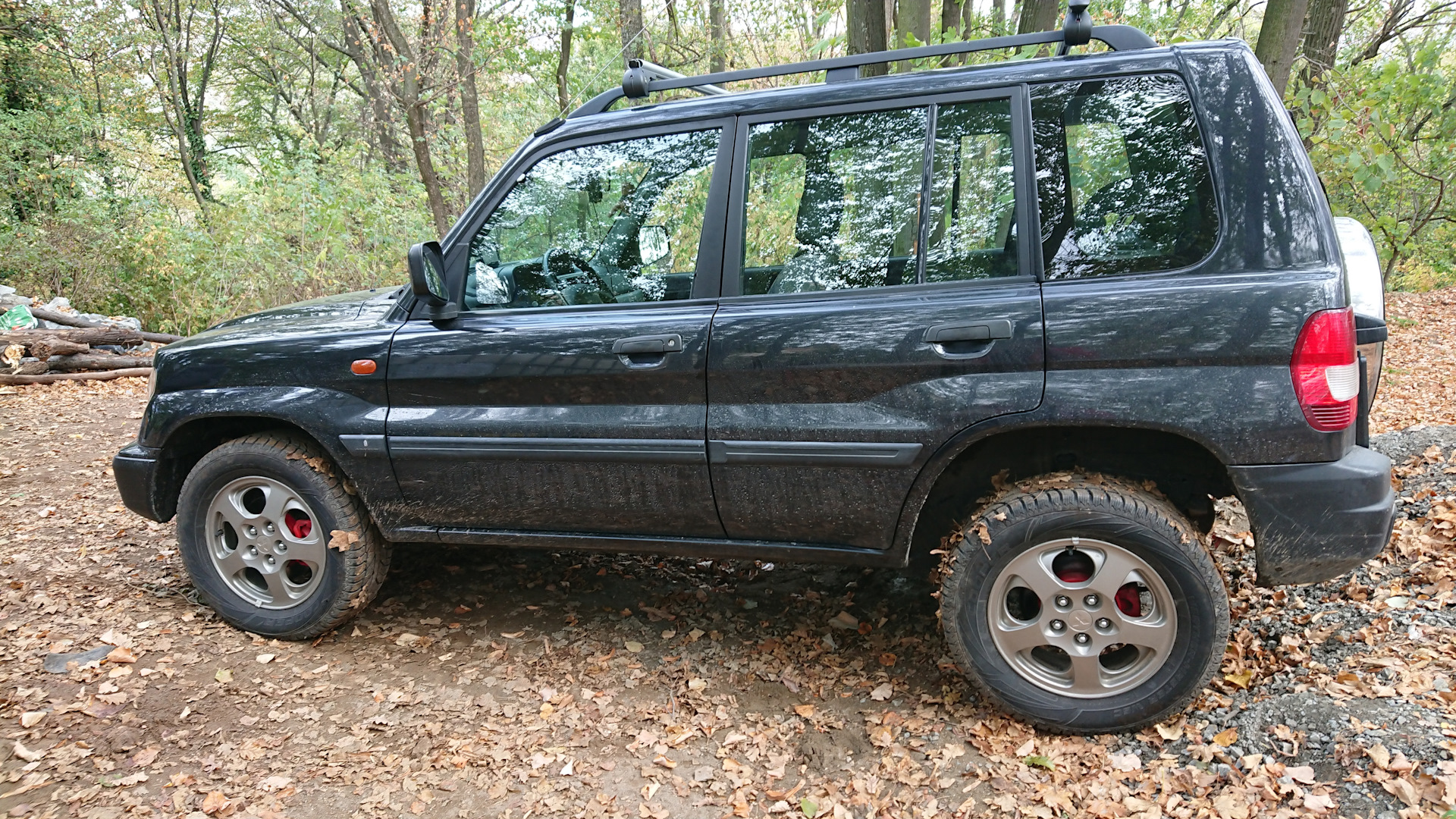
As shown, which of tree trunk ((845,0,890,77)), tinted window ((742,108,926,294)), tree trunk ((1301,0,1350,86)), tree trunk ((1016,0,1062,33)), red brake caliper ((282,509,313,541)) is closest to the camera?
tinted window ((742,108,926,294))

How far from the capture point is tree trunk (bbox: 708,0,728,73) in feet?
55.3

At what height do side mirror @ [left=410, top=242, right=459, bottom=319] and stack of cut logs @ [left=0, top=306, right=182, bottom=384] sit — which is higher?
side mirror @ [left=410, top=242, right=459, bottom=319]

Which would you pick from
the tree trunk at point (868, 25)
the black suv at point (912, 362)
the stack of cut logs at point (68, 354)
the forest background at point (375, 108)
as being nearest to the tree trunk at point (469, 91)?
the forest background at point (375, 108)

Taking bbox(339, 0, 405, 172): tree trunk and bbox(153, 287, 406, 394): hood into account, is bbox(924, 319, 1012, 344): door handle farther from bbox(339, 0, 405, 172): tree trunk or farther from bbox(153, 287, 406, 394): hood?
bbox(339, 0, 405, 172): tree trunk

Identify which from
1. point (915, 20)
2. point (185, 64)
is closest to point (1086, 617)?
point (915, 20)

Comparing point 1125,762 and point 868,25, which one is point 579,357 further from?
point 868,25

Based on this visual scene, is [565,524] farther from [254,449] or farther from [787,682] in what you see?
[254,449]

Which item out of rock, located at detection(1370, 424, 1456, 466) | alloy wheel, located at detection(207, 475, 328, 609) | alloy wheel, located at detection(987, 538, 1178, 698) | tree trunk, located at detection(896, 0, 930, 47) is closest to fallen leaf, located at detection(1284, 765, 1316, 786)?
alloy wheel, located at detection(987, 538, 1178, 698)

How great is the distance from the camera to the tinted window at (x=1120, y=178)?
254 cm

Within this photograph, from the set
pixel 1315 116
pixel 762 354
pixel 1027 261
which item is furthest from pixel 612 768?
pixel 1315 116

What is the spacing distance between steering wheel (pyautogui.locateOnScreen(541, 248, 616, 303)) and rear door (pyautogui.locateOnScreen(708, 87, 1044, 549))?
1.55 feet

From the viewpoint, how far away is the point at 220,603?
3.64m

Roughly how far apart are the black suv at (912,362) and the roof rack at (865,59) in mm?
17

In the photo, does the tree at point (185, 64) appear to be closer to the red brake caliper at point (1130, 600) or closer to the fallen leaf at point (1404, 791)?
the red brake caliper at point (1130, 600)
